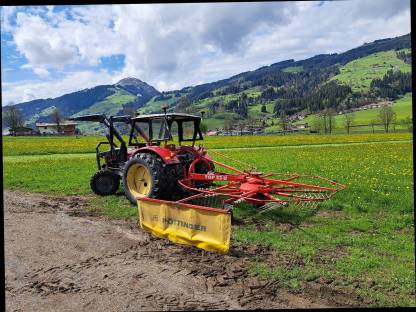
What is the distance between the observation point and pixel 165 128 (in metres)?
9.94

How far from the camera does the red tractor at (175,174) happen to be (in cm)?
850

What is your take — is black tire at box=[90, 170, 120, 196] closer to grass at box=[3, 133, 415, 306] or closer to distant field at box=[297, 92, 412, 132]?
grass at box=[3, 133, 415, 306]

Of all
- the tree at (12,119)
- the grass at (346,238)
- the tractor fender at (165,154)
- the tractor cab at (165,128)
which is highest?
the tree at (12,119)

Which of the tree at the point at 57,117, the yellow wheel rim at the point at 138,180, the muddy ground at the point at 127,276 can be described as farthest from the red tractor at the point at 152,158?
the tree at the point at 57,117

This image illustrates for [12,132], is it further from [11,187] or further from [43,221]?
[43,221]

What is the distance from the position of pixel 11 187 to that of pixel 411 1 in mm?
14118

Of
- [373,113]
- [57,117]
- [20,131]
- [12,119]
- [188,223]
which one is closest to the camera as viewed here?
[188,223]

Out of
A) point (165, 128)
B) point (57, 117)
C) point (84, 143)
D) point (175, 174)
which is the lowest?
point (175, 174)

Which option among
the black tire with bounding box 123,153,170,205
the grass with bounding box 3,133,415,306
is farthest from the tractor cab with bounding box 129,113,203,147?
the grass with bounding box 3,133,415,306

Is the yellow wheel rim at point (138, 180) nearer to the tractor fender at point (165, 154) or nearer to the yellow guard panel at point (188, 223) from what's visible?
the tractor fender at point (165, 154)

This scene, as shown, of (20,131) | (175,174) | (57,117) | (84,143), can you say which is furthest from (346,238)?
(57,117)

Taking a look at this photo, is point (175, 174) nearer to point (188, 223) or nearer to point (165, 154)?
point (165, 154)

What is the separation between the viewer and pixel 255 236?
7.11 m

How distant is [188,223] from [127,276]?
1.72m
